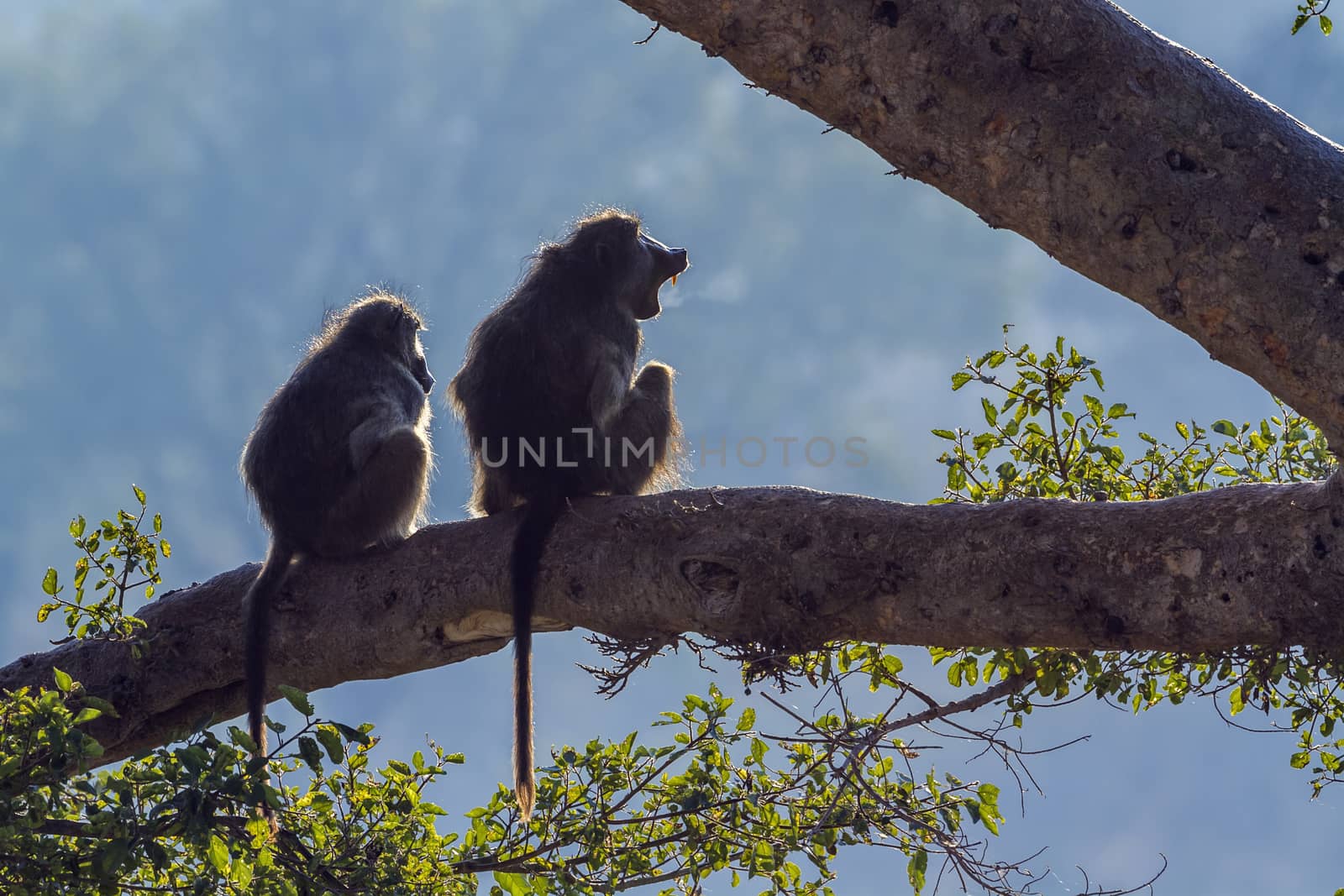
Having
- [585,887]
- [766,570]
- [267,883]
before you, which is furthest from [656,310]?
[267,883]

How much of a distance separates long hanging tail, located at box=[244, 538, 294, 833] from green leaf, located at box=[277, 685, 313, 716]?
120cm

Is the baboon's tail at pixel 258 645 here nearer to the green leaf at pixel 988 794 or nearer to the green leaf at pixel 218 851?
the green leaf at pixel 218 851

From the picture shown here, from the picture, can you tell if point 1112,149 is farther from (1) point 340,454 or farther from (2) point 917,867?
(1) point 340,454

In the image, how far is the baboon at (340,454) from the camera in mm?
5652

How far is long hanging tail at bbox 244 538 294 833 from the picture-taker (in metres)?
5.25

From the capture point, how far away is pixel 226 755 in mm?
3838

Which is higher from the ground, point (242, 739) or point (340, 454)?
point (340, 454)

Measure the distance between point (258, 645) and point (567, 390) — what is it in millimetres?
1776

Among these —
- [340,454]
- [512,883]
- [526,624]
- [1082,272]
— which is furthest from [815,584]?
[340,454]

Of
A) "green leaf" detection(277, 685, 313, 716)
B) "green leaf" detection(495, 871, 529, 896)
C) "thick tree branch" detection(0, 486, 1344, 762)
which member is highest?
"thick tree branch" detection(0, 486, 1344, 762)

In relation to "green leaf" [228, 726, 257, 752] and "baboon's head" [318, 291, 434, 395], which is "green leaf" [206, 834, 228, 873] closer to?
"green leaf" [228, 726, 257, 752]

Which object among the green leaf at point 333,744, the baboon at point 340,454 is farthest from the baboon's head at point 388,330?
the green leaf at point 333,744

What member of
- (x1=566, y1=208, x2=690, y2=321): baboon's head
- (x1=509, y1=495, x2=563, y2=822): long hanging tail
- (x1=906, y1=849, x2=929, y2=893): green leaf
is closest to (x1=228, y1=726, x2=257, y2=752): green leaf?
(x1=509, y1=495, x2=563, y2=822): long hanging tail

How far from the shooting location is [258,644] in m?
5.31
